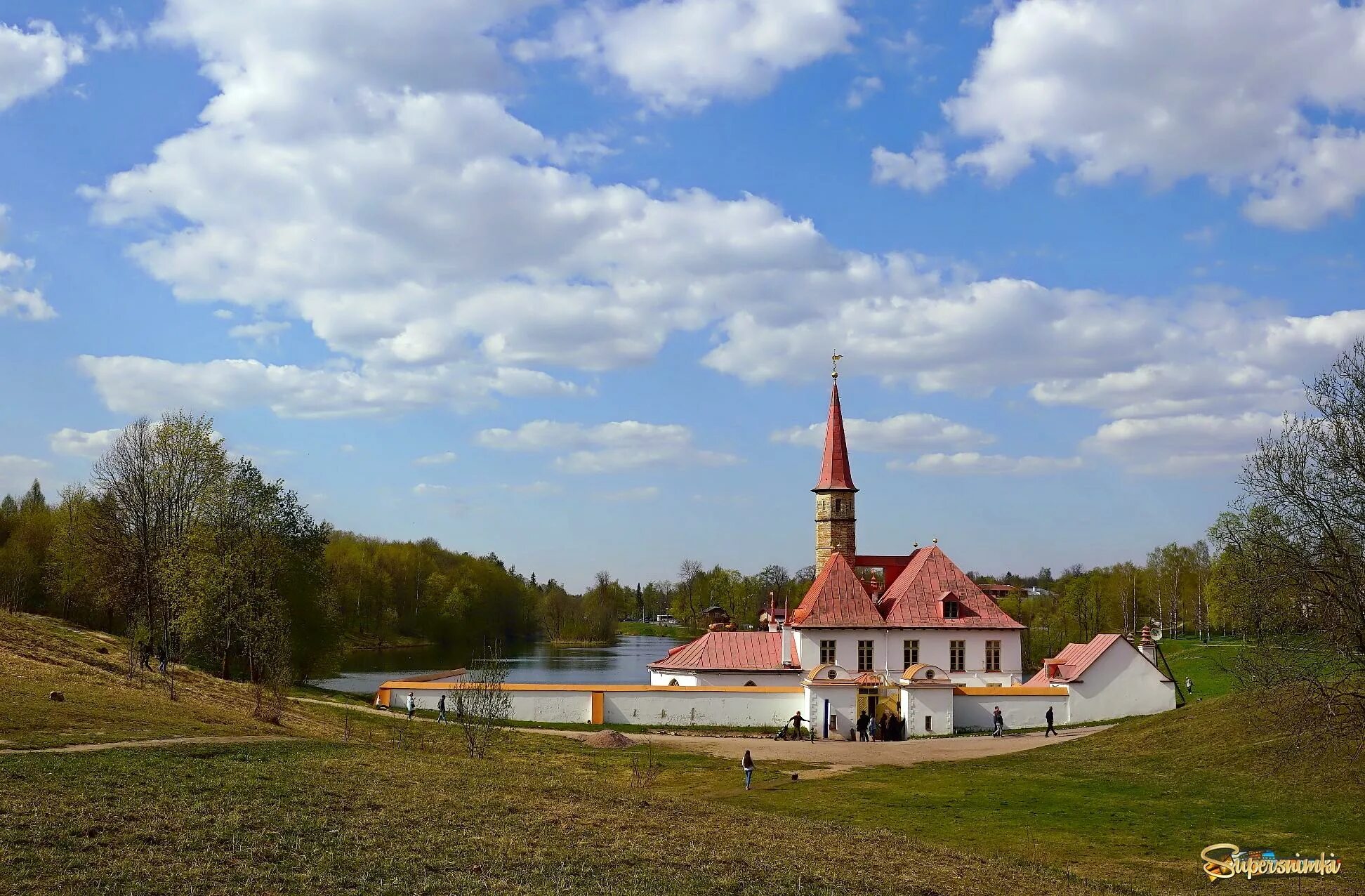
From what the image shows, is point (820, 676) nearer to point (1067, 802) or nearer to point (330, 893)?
point (1067, 802)

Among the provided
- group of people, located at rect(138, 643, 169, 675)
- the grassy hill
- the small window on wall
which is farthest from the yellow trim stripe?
the small window on wall

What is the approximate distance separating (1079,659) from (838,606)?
9491 mm

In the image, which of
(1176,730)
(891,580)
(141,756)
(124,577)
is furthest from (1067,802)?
(124,577)

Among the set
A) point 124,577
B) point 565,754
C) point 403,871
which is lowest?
point 565,754

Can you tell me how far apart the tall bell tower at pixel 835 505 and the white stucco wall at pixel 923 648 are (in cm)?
675

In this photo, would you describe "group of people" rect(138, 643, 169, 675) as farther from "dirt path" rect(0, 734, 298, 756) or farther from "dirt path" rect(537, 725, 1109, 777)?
"dirt path" rect(0, 734, 298, 756)

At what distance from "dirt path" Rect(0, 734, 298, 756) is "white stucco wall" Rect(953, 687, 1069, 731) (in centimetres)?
2406

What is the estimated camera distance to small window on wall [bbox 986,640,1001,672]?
4234 cm

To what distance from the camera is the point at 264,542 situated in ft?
145

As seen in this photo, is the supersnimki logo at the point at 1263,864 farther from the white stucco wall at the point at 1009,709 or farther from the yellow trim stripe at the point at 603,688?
the yellow trim stripe at the point at 603,688

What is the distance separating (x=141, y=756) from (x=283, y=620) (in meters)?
24.6

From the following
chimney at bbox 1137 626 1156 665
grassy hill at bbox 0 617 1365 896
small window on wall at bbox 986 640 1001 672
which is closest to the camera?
grassy hill at bbox 0 617 1365 896

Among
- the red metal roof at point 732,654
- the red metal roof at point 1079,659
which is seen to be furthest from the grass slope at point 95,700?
the red metal roof at point 1079,659

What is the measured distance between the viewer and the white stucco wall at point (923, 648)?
137 feet
